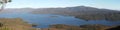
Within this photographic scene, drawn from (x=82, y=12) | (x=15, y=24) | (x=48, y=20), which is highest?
(x=82, y=12)

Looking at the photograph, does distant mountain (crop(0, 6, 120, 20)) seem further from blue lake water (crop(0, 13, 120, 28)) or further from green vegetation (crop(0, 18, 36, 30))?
green vegetation (crop(0, 18, 36, 30))

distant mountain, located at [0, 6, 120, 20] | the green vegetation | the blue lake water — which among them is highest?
distant mountain, located at [0, 6, 120, 20]

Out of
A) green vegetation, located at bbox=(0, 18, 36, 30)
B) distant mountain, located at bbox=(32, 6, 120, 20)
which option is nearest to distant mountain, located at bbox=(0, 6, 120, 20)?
distant mountain, located at bbox=(32, 6, 120, 20)

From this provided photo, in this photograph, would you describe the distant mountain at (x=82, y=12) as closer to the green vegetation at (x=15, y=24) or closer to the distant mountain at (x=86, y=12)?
the distant mountain at (x=86, y=12)

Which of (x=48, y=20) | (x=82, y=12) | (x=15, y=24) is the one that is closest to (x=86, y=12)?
(x=82, y=12)

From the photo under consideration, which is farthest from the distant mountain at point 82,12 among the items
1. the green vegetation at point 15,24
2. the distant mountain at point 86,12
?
the green vegetation at point 15,24

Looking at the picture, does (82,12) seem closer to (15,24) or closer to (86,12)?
(86,12)

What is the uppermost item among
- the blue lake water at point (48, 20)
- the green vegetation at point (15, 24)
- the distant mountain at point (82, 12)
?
the distant mountain at point (82, 12)

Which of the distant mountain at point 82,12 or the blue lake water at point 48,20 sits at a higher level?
the distant mountain at point 82,12

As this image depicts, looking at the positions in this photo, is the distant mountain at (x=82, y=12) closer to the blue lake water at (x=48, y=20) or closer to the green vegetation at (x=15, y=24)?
the blue lake water at (x=48, y=20)

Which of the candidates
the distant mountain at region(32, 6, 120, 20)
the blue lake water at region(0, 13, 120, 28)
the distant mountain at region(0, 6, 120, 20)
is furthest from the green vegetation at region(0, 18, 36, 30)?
the distant mountain at region(32, 6, 120, 20)

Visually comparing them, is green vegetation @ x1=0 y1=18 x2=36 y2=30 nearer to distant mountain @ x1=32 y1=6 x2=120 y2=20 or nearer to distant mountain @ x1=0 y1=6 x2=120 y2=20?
distant mountain @ x1=0 y1=6 x2=120 y2=20

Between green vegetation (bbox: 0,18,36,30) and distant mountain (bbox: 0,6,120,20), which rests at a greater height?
distant mountain (bbox: 0,6,120,20)
